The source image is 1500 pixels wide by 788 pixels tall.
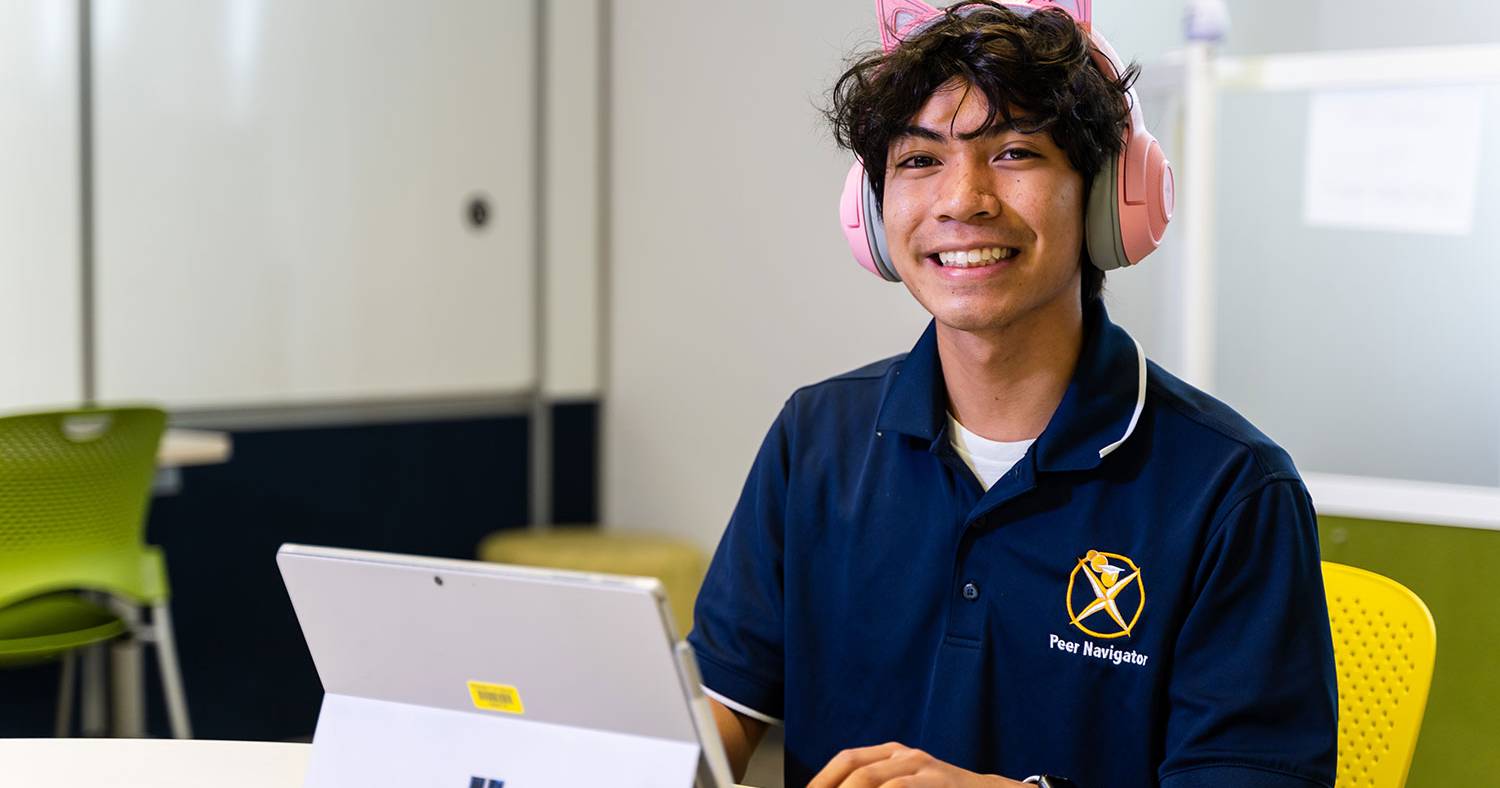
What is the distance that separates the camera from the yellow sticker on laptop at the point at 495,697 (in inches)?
37.7

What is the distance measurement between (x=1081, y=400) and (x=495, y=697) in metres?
0.61

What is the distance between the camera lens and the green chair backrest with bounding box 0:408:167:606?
8.67 feet

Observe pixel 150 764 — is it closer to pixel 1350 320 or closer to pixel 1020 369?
pixel 1020 369

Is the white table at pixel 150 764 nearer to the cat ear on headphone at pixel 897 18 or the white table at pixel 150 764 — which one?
the white table at pixel 150 764

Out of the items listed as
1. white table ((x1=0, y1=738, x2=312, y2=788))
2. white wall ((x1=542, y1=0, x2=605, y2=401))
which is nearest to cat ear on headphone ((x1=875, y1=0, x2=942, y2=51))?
white table ((x1=0, y1=738, x2=312, y2=788))

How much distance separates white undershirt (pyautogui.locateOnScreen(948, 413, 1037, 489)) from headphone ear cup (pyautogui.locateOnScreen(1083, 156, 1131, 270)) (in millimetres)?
168

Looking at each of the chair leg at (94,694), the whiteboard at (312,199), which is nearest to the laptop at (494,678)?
the chair leg at (94,694)

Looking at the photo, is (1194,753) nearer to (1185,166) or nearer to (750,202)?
(1185,166)

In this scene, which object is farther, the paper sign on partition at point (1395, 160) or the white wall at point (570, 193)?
the white wall at point (570, 193)

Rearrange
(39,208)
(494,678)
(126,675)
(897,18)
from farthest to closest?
1. (39,208)
2. (126,675)
3. (897,18)
4. (494,678)

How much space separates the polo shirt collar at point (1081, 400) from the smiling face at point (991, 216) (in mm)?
70

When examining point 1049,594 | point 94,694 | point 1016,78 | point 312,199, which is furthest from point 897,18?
point 312,199

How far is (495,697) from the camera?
3.17ft

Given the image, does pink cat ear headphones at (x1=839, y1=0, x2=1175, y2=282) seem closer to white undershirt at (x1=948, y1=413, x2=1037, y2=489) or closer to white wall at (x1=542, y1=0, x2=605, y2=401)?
white undershirt at (x1=948, y1=413, x2=1037, y2=489)
